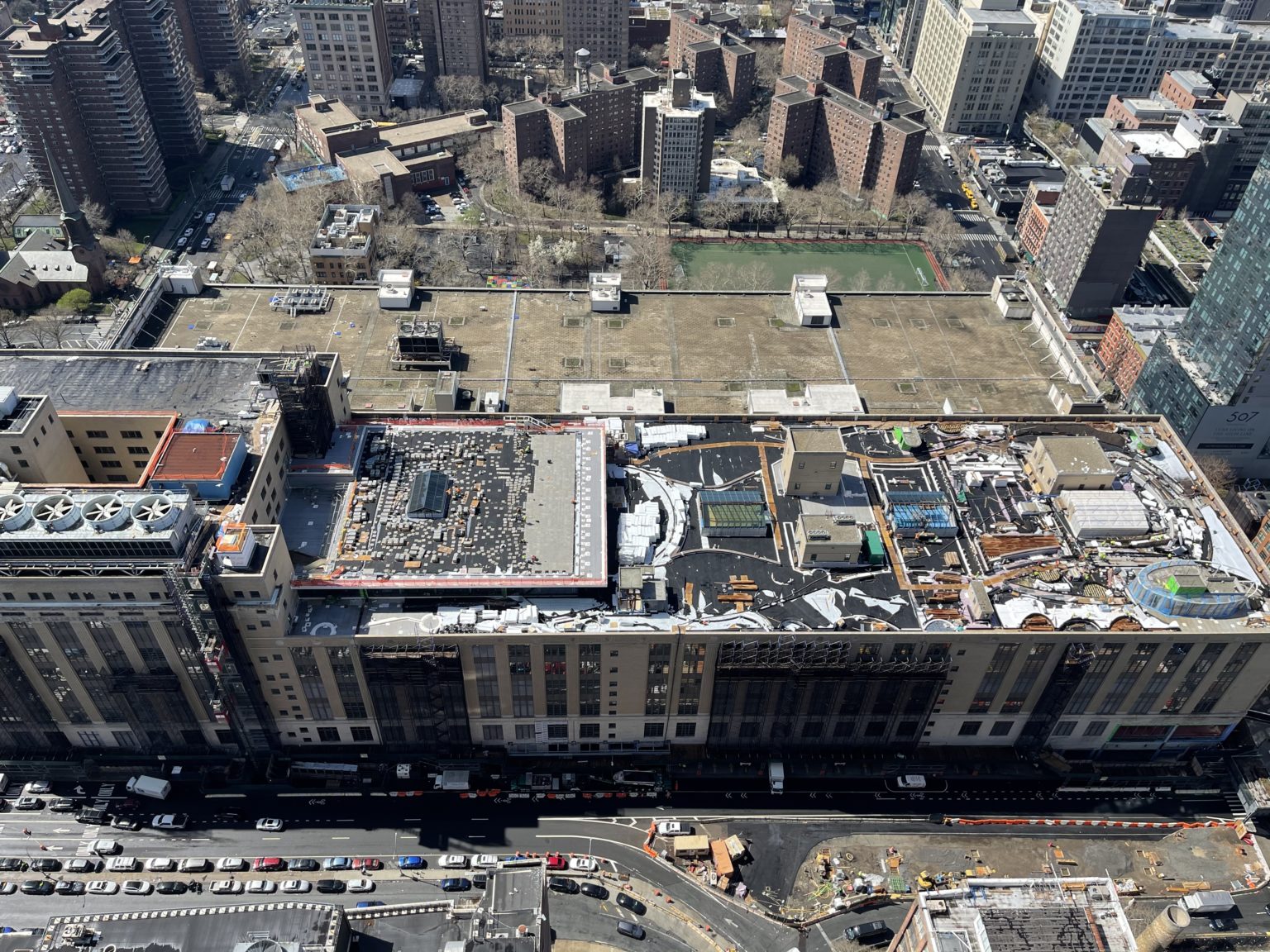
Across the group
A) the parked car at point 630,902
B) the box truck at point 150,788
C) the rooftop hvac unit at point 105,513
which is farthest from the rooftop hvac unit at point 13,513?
the parked car at point 630,902

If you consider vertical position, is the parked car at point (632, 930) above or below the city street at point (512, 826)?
above

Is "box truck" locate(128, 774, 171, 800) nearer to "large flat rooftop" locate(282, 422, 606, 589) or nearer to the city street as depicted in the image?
the city street

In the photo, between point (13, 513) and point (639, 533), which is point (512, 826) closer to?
point (639, 533)

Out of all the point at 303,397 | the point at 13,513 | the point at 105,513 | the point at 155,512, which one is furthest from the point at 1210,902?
the point at 13,513

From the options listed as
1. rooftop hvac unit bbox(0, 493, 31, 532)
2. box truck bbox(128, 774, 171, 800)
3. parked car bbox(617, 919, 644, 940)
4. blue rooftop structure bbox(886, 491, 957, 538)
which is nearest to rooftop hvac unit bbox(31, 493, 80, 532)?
rooftop hvac unit bbox(0, 493, 31, 532)

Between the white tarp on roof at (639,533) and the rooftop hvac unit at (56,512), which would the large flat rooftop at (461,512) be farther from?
the rooftop hvac unit at (56,512)

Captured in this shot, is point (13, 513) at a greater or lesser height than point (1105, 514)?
greater

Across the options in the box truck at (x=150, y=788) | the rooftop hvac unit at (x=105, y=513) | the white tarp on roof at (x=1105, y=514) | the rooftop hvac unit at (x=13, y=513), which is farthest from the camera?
the white tarp on roof at (x=1105, y=514)
